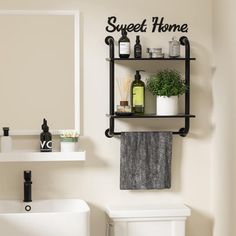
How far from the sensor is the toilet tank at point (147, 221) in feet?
11.4

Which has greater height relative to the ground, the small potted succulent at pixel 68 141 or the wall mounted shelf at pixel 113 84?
the wall mounted shelf at pixel 113 84

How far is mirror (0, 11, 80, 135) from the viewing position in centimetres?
350

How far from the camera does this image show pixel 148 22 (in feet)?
11.8

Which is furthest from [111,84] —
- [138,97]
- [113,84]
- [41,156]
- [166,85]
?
[41,156]

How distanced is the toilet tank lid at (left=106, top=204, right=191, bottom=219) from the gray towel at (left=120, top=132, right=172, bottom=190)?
0.13 meters

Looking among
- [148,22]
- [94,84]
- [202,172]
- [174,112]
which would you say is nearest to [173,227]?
[202,172]

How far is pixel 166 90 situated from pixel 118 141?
425mm

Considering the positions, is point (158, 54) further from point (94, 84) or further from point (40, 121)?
point (40, 121)

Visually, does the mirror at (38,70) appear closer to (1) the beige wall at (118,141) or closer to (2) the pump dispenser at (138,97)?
(1) the beige wall at (118,141)

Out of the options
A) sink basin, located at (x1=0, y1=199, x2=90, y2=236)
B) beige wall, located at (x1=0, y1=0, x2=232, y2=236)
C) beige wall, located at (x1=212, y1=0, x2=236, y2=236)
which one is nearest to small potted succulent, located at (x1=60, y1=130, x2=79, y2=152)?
beige wall, located at (x1=0, y1=0, x2=232, y2=236)

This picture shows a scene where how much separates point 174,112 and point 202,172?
1.46 feet

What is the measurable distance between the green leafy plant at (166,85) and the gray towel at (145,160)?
0.81 ft

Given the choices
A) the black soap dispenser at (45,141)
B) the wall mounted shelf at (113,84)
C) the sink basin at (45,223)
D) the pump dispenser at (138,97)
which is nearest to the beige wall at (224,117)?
the wall mounted shelf at (113,84)

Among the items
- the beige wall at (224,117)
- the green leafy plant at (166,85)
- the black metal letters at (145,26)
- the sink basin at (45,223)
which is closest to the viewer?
the sink basin at (45,223)
